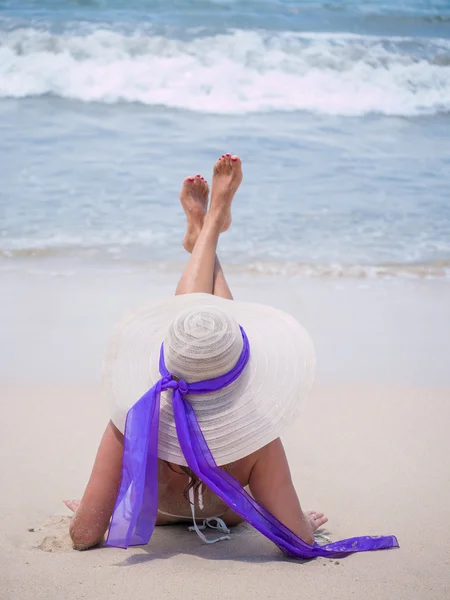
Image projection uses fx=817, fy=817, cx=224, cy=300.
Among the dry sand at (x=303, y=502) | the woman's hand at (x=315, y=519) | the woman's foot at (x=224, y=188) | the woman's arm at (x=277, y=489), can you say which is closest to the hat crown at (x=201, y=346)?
the woman's arm at (x=277, y=489)

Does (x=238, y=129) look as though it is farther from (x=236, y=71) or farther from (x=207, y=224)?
(x=207, y=224)

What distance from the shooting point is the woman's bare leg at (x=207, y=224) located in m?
3.10

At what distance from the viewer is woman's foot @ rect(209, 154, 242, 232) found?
11.9ft

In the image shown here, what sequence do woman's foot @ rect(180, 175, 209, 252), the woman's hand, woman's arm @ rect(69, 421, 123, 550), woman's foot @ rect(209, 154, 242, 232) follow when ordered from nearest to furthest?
woman's arm @ rect(69, 421, 123, 550) → the woman's hand → woman's foot @ rect(209, 154, 242, 232) → woman's foot @ rect(180, 175, 209, 252)

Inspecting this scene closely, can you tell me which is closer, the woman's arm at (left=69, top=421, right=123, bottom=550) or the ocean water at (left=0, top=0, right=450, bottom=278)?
the woman's arm at (left=69, top=421, right=123, bottom=550)

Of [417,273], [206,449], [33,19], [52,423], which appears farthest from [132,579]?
[33,19]

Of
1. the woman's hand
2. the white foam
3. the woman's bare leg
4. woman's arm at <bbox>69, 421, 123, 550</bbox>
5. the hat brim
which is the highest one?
the white foam

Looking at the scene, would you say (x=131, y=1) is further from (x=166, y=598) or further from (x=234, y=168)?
(x=166, y=598)

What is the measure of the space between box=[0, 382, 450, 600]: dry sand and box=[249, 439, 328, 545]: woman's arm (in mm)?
116

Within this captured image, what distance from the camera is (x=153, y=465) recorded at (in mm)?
2268

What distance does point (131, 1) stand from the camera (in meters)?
10.9

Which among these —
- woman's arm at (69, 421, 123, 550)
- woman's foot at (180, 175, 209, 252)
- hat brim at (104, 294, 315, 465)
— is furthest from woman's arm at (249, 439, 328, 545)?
woman's foot at (180, 175, 209, 252)

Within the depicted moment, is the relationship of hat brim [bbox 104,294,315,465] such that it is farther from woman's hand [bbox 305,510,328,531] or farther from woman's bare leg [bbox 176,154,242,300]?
woman's hand [bbox 305,510,328,531]

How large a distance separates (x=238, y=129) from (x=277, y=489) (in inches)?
274
